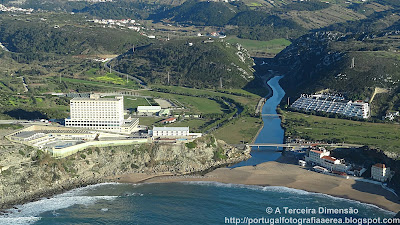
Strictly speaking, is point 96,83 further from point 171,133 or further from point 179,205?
point 179,205

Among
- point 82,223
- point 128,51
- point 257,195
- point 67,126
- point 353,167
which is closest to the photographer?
point 82,223

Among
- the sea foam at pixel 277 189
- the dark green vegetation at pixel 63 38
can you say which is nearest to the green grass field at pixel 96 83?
the dark green vegetation at pixel 63 38

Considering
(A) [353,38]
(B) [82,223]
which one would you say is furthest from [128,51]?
(B) [82,223]

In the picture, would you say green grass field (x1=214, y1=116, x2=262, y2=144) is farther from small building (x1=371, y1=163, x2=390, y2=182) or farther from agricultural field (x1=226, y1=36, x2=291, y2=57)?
agricultural field (x1=226, y1=36, x2=291, y2=57)

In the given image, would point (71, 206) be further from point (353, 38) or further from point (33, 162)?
point (353, 38)

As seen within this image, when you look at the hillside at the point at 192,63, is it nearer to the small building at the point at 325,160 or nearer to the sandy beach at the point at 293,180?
the small building at the point at 325,160

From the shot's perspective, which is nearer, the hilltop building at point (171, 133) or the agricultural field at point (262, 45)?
the hilltop building at point (171, 133)
